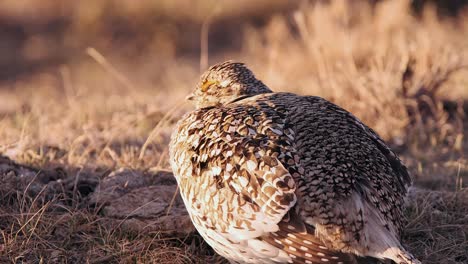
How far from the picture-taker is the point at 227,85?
15.6 ft

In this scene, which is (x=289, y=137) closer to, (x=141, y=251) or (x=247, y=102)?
(x=247, y=102)

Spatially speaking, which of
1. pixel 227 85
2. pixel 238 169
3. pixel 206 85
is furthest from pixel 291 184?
pixel 206 85

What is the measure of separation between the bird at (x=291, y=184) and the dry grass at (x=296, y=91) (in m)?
0.75

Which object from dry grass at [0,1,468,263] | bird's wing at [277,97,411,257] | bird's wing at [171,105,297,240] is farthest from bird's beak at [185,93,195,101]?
bird's wing at [277,97,411,257]

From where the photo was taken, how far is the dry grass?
4422mm

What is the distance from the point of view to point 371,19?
10.4 metres

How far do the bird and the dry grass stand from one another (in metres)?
0.75

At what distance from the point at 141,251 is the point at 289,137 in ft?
3.94

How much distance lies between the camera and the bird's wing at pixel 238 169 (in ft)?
11.4

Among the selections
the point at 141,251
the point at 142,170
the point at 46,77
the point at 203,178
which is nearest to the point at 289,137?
the point at 203,178

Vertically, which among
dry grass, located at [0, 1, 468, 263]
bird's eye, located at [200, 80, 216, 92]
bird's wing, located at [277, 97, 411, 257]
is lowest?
dry grass, located at [0, 1, 468, 263]

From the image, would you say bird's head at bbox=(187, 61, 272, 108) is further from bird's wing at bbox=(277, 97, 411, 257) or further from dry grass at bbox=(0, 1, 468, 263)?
dry grass at bbox=(0, 1, 468, 263)

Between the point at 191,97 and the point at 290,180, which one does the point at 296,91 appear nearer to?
the point at 191,97

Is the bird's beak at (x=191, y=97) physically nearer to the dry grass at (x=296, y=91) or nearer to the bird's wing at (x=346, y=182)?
the dry grass at (x=296, y=91)
